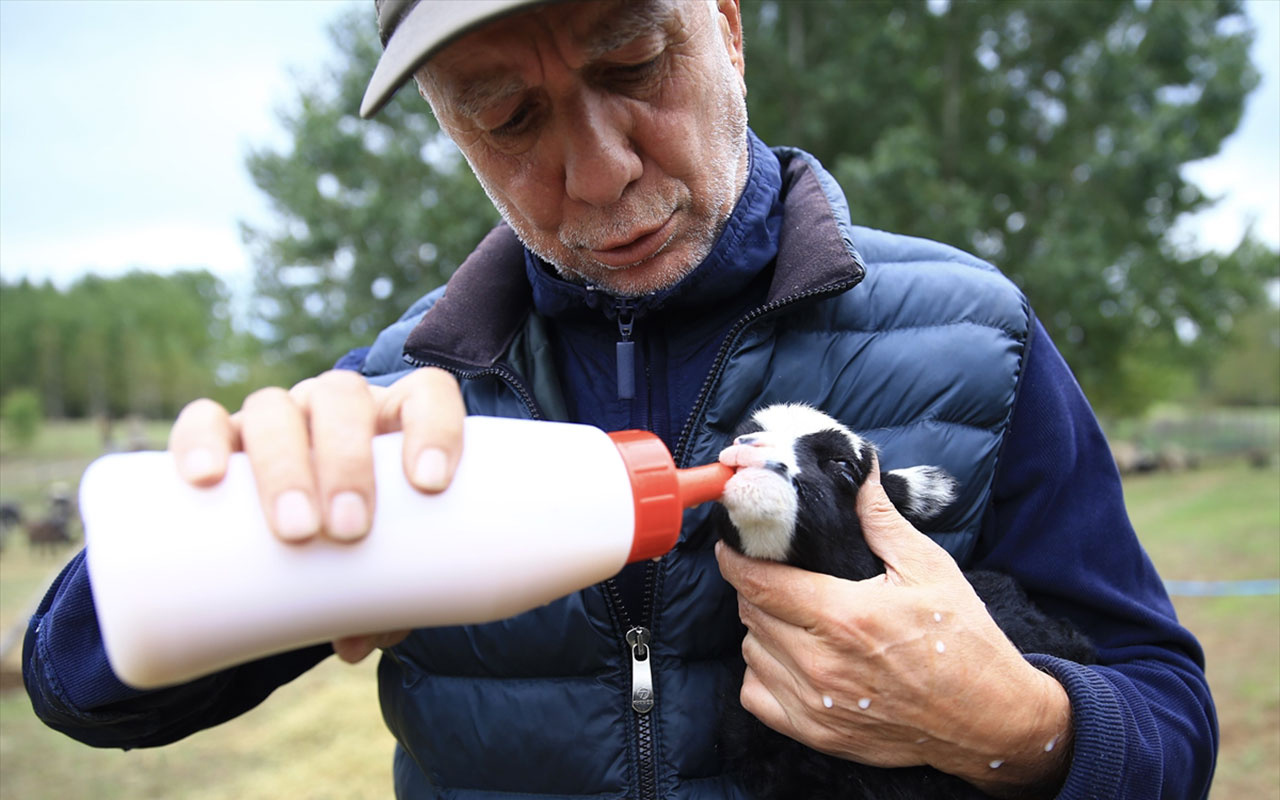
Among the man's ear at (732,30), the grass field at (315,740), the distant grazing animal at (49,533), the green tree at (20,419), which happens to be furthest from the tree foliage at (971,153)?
the man's ear at (732,30)

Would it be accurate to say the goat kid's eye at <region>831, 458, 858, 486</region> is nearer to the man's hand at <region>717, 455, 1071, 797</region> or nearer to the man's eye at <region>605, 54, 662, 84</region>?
the man's hand at <region>717, 455, 1071, 797</region>

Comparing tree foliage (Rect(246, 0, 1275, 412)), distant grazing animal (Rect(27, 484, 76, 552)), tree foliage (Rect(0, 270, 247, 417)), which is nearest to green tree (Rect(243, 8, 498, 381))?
tree foliage (Rect(246, 0, 1275, 412))

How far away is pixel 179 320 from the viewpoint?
143ft

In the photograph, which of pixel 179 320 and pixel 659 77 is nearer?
pixel 659 77

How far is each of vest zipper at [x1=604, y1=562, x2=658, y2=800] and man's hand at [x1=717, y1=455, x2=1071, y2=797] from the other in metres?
0.19

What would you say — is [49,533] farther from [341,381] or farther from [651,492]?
[651,492]

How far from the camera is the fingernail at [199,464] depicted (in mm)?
1001

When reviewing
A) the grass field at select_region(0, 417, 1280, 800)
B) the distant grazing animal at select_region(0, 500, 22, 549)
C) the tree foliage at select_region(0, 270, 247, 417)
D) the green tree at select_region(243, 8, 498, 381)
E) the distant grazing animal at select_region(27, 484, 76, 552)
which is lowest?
the tree foliage at select_region(0, 270, 247, 417)

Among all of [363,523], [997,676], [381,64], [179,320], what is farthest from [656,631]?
[179,320]

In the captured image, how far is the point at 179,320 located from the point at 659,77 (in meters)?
48.5

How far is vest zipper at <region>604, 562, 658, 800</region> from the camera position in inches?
62.1

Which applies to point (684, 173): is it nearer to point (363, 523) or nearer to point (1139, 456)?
point (363, 523)

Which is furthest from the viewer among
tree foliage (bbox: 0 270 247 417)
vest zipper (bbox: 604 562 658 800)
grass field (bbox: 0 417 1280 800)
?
tree foliage (bbox: 0 270 247 417)

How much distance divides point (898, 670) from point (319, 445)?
93 cm
